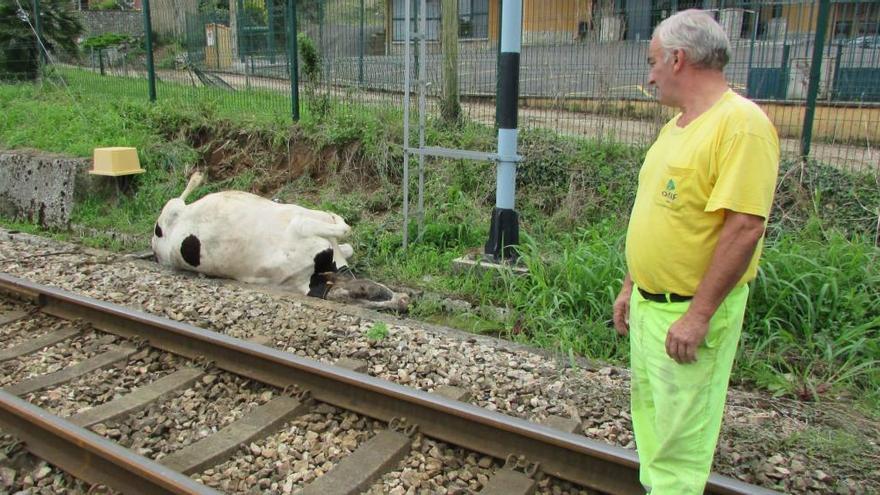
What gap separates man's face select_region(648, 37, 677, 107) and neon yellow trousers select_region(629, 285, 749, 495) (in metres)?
0.72

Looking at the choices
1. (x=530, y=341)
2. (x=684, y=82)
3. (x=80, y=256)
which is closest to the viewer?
(x=684, y=82)

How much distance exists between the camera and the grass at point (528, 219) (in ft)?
16.6

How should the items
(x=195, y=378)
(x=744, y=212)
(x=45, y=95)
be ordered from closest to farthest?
(x=744, y=212) < (x=195, y=378) < (x=45, y=95)

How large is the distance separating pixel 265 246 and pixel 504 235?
7.01 ft

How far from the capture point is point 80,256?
7.69 m

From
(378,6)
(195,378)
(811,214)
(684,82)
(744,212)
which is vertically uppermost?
(378,6)

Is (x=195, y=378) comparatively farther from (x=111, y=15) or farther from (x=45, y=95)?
(x=111, y=15)

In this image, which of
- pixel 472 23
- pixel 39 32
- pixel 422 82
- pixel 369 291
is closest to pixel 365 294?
pixel 369 291

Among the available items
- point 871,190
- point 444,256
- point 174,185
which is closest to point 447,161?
point 444,256

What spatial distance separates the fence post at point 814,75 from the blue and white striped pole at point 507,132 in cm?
303

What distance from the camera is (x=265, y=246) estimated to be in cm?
674

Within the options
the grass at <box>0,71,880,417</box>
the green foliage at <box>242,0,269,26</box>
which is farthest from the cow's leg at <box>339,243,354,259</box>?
the green foliage at <box>242,0,269,26</box>

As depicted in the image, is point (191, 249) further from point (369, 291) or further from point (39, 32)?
point (39, 32)

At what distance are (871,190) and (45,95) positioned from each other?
13452mm
